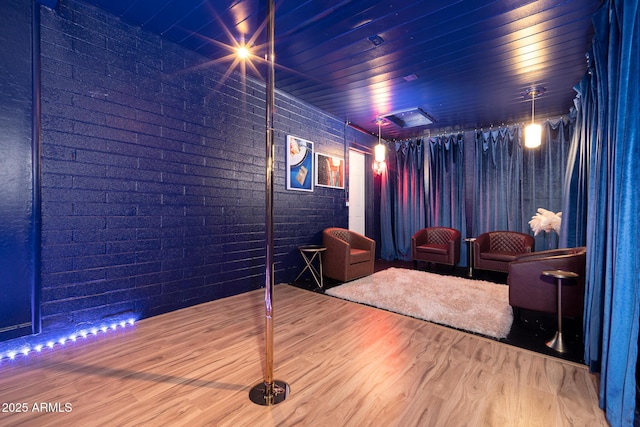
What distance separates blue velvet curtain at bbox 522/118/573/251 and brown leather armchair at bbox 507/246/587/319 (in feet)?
8.47

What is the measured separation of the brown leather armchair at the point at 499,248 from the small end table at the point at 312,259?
8.98ft

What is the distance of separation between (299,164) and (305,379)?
332 centimetres

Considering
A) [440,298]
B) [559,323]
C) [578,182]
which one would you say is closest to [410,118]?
[578,182]

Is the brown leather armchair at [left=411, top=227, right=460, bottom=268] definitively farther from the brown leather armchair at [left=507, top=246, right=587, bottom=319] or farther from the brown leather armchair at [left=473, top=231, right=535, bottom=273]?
the brown leather armchair at [left=507, top=246, right=587, bottom=319]

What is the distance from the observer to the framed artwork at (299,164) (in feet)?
14.4

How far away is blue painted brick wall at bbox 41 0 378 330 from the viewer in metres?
2.33

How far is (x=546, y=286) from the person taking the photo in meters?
2.67

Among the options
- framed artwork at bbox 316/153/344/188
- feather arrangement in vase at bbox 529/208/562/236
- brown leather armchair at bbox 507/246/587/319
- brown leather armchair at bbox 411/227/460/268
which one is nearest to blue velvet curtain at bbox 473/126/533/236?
brown leather armchair at bbox 411/227/460/268

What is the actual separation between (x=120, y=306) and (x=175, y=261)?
2.06 feet

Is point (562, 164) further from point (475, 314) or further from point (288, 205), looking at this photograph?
point (288, 205)

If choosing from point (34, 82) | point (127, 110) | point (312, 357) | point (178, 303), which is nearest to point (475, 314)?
point (312, 357)

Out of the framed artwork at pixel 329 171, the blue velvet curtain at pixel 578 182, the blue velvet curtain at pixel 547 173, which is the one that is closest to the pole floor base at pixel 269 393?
the framed artwork at pixel 329 171

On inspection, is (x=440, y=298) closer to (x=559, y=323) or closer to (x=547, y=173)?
(x=559, y=323)

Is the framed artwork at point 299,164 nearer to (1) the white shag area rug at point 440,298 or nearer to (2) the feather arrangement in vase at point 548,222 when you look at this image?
(1) the white shag area rug at point 440,298
